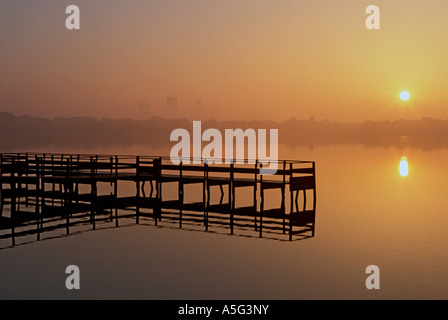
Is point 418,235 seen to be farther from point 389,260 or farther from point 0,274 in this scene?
point 0,274

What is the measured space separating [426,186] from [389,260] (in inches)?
1462

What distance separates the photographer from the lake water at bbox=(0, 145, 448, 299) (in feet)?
55.6

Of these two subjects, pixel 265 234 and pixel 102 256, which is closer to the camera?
pixel 102 256

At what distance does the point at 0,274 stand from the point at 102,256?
3982mm

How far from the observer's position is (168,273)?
19172 millimetres

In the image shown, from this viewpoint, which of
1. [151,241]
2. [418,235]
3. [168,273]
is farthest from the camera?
[418,235]

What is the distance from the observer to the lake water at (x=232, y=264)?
17.0 metres

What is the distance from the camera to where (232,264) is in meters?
20.9

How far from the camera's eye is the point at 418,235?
2955cm
